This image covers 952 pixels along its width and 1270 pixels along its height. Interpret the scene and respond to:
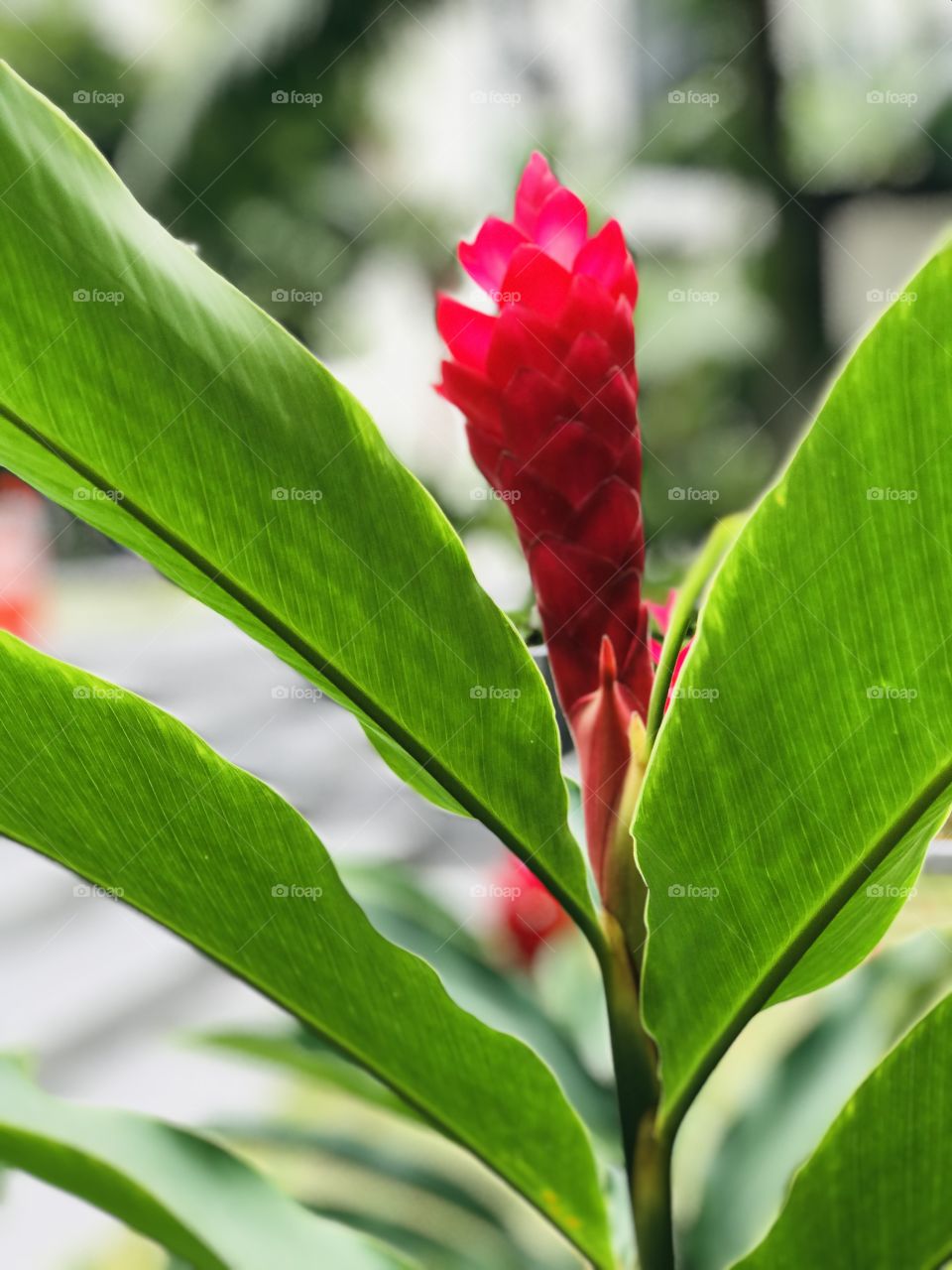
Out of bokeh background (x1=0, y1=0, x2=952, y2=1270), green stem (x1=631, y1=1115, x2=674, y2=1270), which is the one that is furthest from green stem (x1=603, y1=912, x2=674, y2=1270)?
bokeh background (x1=0, y1=0, x2=952, y2=1270)

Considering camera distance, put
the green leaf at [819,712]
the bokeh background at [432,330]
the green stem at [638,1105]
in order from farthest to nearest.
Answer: the bokeh background at [432,330]
the green stem at [638,1105]
the green leaf at [819,712]

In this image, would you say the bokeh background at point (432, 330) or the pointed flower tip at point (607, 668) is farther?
the bokeh background at point (432, 330)

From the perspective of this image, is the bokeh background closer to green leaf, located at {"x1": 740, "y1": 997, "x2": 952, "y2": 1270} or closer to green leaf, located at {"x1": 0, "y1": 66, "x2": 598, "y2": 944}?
green leaf, located at {"x1": 0, "y1": 66, "x2": 598, "y2": 944}

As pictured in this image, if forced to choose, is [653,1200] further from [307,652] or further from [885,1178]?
[307,652]

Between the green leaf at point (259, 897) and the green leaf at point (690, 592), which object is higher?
the green leaf at point (690, 592)

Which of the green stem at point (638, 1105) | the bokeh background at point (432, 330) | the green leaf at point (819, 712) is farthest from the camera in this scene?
the bokeh background at point (432, 330)

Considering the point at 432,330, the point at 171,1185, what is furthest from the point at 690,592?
the point at 171,1185

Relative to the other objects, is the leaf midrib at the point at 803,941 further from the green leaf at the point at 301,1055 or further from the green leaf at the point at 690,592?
the green leaf at the point at 301,1055

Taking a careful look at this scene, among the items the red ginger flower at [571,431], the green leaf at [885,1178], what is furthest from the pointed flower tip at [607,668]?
the green leaf at [885,1178]

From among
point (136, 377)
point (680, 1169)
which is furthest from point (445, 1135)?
point (680, 1169)
